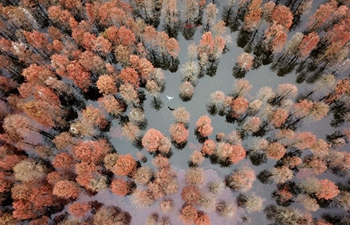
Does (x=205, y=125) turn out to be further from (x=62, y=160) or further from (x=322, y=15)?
(x=322, y=15)

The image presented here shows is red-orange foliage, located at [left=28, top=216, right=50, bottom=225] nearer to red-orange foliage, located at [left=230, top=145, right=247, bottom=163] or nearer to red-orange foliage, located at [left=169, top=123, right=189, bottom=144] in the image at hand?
red-orange foliage, located at [left=169, top=123, right=189, bottom=144]

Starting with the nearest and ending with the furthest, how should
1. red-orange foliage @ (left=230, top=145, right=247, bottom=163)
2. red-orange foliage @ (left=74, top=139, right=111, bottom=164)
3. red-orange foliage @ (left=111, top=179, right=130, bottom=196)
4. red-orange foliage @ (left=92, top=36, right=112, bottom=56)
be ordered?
red-orange foliage @ (left=111, top=179, right=130, bottom=196) < red-orange foliage @ (left=74, top=139, right=111, bottom=164) < red-orange foliage @ (left=230, top=145, right=247, bottom=163) < red-orange foliage @ (left=92, top=36, right=112, bottom=56)

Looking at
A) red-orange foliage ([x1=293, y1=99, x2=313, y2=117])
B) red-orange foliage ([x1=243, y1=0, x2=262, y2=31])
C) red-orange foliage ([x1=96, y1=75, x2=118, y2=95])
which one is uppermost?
red-orange foliage ([x1=243, y1=0, x2=262, y2=31])

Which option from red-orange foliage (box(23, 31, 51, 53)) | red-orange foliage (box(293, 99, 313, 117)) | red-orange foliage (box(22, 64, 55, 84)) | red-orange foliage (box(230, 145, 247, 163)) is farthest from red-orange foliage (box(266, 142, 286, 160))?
red-orange foliage (box(23, 31, 51, 53))

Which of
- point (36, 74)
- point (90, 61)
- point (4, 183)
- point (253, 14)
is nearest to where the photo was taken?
point (4, 183)

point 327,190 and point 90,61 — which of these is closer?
point 327,190

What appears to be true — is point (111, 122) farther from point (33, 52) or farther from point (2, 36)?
point (2, 36)

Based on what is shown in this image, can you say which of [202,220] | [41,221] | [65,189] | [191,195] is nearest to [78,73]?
[65,189]
